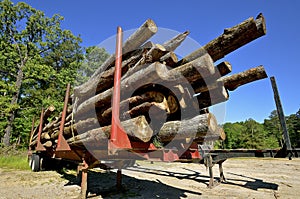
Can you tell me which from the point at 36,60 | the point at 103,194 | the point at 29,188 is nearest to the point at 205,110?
the point at 103,194

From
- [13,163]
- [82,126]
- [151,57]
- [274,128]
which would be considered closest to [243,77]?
[151,57]

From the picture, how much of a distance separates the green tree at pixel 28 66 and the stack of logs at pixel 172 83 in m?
17.1

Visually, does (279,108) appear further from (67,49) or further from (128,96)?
(67,49)

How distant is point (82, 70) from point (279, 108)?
21.7 m

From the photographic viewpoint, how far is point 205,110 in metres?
3.60

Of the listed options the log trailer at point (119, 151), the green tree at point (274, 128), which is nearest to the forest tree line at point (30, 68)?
the log trailer at point (119, 151)

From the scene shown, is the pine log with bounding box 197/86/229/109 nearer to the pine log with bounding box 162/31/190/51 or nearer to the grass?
the pine log with bounding box 162/31/190/51

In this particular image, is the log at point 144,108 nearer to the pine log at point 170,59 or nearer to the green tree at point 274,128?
the pine log at point 170,59

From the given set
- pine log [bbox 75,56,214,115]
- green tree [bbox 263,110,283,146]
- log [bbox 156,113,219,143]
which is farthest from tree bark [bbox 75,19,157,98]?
green tree [bbox 263,110,283,146]

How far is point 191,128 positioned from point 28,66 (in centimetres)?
1943

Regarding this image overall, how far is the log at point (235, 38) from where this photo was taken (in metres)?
2.04

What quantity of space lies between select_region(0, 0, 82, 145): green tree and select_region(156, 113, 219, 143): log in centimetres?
1740

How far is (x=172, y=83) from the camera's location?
2684mm

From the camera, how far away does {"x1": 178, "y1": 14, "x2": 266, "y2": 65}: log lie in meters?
2.04
